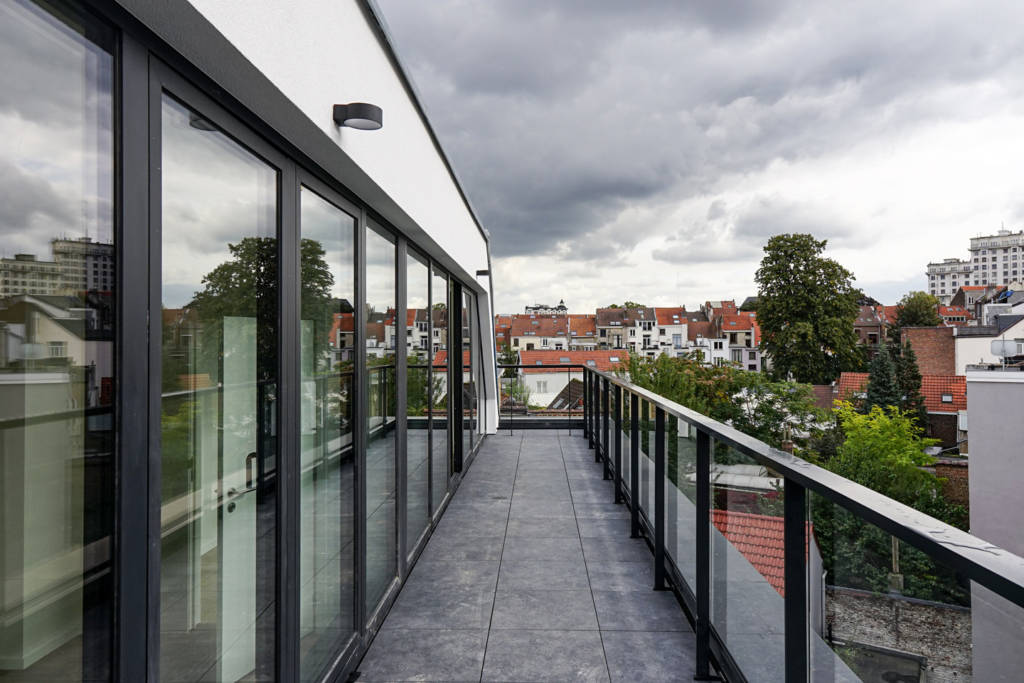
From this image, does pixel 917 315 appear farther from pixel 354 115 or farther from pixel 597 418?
pixel 354 115

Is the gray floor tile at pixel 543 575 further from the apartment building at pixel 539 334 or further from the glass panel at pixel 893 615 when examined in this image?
the apartment building at pixel 539 334

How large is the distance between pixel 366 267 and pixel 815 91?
1491 cm

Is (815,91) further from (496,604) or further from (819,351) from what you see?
(819,351)

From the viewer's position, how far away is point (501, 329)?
64812 mm

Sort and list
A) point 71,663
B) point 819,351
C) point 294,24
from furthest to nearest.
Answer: point 819,351, point 294,24, point 71,663

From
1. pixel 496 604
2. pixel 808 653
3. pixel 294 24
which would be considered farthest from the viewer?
pixel 496 604

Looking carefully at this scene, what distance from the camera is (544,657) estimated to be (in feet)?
8.69

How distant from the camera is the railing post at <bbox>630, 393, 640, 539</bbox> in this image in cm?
410

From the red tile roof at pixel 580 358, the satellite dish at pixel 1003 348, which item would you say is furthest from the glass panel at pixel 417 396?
the satellite dish at pixel 1003 348

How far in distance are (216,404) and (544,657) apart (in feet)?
6.33

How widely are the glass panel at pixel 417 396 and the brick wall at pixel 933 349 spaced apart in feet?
125

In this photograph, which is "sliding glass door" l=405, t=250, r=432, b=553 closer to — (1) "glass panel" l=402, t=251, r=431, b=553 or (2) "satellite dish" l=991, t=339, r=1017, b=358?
(1) "glass panel" l=402, t=251, r=431, b=553

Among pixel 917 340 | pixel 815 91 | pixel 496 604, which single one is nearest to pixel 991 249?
pixel 917 340

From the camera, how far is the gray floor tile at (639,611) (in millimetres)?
2898
